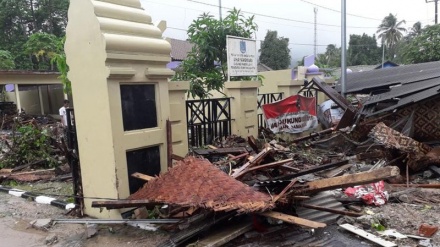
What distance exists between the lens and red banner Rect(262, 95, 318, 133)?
863 centimetres

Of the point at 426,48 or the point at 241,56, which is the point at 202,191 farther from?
the point at 426,48

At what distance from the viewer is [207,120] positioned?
24.5 ft

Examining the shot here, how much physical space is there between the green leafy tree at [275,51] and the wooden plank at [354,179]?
42458 mm

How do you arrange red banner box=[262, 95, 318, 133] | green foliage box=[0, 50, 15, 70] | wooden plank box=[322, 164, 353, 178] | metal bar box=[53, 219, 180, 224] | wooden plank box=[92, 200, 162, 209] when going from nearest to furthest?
wooden plank box=[92, 200, 162, 209] → metal bar box=[53, 219, 180, 224] → wooden plank box=[322, 164, 353, 178] → red banner box=[262, 95, 318, 133] → green foliage box=[0, 50, 15, 70]

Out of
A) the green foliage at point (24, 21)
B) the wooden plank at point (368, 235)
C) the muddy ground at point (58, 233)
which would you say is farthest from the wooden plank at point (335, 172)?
the green foliage at point (24, 21)

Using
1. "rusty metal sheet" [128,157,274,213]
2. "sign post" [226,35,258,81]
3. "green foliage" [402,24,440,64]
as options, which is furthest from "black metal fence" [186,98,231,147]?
"green foliage" [402,24,440,64]

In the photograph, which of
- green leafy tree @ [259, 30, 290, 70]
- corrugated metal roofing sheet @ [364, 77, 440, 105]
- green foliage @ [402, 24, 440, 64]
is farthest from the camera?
green leafy tree @ [259, 30, 290, 70]

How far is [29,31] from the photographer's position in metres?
35.5

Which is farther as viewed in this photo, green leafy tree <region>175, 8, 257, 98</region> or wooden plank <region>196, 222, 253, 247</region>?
green leafy tree <region>175, 8, 257, 98</region>

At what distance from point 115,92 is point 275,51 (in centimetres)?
4271

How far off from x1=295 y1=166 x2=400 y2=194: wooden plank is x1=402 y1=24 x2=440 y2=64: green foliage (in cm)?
2860

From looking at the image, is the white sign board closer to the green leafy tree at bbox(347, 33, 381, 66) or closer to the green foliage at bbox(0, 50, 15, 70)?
the green foliage at bbox(0, 50, 15, 70)

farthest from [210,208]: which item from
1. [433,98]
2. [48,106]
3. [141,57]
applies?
[48,106]

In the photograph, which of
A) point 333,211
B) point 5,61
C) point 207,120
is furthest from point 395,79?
point 5,61
